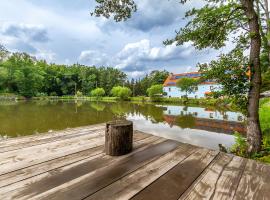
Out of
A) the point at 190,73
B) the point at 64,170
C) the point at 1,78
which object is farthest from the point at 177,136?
the point at 1,78

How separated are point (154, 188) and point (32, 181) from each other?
1.08 m

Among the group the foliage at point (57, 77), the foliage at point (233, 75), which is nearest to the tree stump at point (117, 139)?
the foliage at point (233, 75)

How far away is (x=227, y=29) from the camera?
3543mm

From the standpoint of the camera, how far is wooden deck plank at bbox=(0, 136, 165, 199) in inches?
48.8

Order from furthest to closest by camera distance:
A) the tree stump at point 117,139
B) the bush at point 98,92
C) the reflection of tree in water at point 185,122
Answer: the bush at point 98,92
the reflection of tree in water at point 185,122
the tree stump at point 117,139

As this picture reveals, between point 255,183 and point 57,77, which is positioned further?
point 57,77

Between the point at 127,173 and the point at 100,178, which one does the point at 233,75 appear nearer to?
the point at 127,173

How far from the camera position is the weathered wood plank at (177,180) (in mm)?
1229

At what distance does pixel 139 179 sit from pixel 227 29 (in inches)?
148

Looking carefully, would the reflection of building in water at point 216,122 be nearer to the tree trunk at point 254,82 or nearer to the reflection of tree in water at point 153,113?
the reflection of tree in water at point 153,113

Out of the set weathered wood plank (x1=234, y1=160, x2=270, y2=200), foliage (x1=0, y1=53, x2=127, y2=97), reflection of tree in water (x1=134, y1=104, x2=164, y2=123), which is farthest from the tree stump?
foliage (x1=0, y1=53, x2=127, y2=97)

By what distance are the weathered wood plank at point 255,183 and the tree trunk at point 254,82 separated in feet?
5.15

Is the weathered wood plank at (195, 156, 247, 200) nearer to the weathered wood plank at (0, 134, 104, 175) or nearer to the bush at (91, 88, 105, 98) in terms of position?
the weathered wood plank at (0, 134, 104, 175)

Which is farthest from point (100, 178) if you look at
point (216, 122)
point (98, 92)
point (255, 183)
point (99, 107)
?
point (98, 92)
